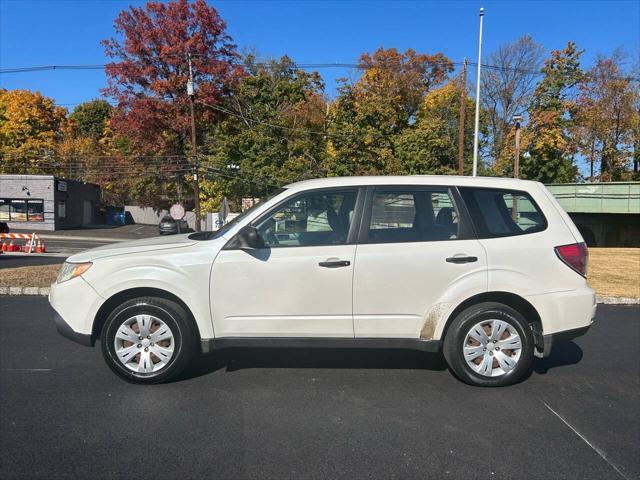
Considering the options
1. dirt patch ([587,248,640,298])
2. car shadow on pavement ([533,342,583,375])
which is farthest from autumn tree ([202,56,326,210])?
car shadow on pavement ([533,342,583,375])

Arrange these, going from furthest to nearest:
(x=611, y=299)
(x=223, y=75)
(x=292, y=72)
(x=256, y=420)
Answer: (x=292, y=72) < (x=223, y=75) < (x=611, y=299) < (x=256, y=420)

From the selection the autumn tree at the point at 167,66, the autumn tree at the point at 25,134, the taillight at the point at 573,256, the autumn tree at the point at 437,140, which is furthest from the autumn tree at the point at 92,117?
the taillight at the point at 573,256

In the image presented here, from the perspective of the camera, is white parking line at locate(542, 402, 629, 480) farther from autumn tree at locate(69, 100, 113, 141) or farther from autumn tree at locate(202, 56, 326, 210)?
autumn tree at locate(69, 100, 113, 141)

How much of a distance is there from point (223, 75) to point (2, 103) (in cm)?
2772

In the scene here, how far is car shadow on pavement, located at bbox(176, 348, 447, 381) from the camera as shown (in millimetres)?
4969

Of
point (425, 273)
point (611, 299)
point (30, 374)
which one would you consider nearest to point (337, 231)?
point (425, 273)

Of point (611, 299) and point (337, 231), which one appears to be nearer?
point (337, 231)

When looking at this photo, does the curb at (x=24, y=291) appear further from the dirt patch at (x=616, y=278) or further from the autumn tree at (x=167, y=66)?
the autumn tree at (x=167, y=66)

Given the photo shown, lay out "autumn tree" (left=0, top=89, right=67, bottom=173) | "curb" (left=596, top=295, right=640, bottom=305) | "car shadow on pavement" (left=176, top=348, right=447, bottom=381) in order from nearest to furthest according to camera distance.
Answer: "car shadow on pavement" (left=176, top=348, right=447, bottom=381) → "curb" (left=596, top=295, right=640, bottom=305) → "autumn tree" (left=0, top=89, right=67, bottom=173)

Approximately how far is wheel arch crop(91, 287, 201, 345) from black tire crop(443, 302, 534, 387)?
7.48 ft

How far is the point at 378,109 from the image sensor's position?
36469 mm

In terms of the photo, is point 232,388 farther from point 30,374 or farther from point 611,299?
point 611,299

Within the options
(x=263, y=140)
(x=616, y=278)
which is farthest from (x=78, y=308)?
(x=263, y=140)

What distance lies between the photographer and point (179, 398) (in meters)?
4.11
